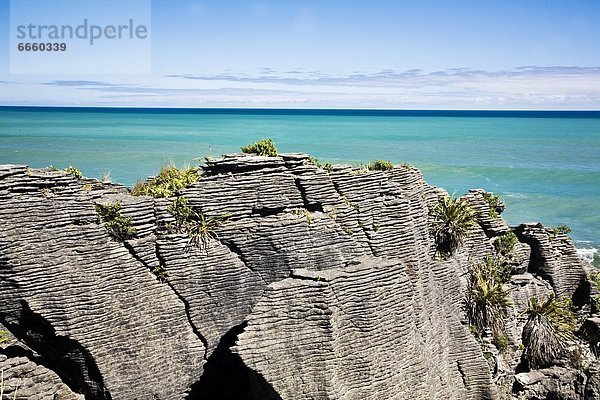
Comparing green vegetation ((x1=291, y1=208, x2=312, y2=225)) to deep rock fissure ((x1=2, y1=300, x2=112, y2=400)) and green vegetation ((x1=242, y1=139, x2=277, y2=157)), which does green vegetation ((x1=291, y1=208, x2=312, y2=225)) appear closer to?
green vegetation ((x1=242, y1=139, x2=277, y2=157))

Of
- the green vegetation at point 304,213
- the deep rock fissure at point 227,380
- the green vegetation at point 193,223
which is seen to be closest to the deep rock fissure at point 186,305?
the deep rock fissure at point 227,380

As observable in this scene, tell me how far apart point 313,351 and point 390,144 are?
100292 millimetres

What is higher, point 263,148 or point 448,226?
point 263,148

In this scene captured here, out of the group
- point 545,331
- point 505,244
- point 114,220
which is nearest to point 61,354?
point 114,220

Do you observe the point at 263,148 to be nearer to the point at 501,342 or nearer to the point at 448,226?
the point at 448,226

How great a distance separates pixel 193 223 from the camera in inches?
636

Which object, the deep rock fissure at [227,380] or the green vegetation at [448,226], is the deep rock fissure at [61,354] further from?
the green vegetation at [448,226]

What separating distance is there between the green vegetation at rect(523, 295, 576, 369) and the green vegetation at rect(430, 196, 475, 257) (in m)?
3.95

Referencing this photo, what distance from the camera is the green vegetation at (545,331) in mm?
21312

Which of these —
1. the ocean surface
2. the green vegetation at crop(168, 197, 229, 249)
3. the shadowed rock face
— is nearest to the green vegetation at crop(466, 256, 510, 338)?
the shadowed rock face

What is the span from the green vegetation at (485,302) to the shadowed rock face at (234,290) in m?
2.13

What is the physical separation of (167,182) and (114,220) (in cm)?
235

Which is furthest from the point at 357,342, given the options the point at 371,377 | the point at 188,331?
the point at 188,331

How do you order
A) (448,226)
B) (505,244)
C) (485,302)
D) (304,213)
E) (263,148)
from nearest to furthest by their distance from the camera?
1. (304,213)
2. (263,148)
3. (448,226)
4. (485,302)
5. (505,244)
